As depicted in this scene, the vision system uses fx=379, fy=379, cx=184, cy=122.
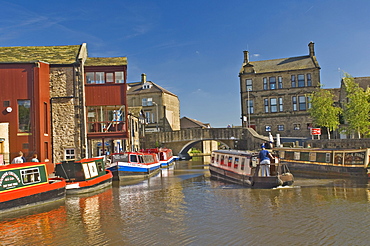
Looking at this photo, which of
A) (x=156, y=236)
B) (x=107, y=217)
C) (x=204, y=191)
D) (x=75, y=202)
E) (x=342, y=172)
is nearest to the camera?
(x=156, y=236)

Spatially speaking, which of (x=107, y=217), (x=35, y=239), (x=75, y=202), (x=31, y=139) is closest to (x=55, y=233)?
(x=35, y=239)

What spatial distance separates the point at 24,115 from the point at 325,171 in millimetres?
22057

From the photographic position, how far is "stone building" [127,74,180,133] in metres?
68.3

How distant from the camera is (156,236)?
38.8 feet

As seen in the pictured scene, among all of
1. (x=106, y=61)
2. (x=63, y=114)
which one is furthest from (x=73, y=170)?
(x=106, y=61)

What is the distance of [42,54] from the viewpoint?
103 feet

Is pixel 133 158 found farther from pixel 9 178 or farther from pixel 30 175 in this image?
pixel 9 178

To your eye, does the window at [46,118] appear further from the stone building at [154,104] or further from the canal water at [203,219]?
the stone building at [154,104]

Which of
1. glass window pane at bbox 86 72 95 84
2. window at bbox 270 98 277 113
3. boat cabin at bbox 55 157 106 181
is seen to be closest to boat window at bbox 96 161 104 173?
boat cabin at bbox 55 157 106 181

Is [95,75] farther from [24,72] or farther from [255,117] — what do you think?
[255,117]

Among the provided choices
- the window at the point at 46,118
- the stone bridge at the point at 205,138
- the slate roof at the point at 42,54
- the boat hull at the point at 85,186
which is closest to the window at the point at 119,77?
the slate roof at the point at 42,54

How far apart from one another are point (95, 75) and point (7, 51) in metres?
7.57

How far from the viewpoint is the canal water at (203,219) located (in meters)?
11.5

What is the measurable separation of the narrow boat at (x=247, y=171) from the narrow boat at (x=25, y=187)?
10702 mm
